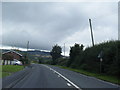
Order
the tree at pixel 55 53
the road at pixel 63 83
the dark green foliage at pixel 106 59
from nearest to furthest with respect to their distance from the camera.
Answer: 1. the road at pixel 63 83
2. the dark green foliage at pixel 106 59
3. the tree at pixel 55 53

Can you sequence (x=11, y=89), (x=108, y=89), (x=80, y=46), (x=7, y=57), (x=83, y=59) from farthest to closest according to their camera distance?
(x=7, y=57) < (x=80, y=46) < (x=83, y=59) < (x=108, y=89) < (x=11, y=89)

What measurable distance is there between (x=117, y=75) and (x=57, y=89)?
14076 mm

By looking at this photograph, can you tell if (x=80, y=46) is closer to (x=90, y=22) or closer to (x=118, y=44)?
(x=90, y=22)

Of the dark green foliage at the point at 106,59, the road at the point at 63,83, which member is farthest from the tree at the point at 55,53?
the road at the point at 63,83

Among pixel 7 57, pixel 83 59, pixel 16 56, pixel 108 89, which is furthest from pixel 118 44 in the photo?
pixel 16 56

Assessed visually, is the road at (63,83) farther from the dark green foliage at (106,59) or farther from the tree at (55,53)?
the tree at (55,53)

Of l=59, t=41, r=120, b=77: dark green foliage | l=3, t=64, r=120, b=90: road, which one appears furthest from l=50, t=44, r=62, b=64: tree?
l=3, t=64, r=120, b=90: road

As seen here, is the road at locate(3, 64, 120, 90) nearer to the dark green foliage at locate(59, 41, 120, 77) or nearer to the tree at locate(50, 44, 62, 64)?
the dark green foliage at locate(59, 41, 120, 77)

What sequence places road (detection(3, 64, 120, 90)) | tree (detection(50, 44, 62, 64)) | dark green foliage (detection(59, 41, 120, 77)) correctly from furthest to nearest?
1. tree (detection(50, 44, 62, 64))
2. dark green foliage (detection(59, 41, 120, 77))
3. road (detection(3, 64, 120, 90))

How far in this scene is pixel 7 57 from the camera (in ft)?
238

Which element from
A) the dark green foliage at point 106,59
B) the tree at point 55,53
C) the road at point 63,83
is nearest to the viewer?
the road at point 63,83

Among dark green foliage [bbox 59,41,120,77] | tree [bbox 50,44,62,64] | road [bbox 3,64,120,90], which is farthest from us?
tree [bbox 50,44,62,64]

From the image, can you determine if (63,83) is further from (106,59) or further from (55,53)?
(55,53)

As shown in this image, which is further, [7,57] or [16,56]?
[16,56]
